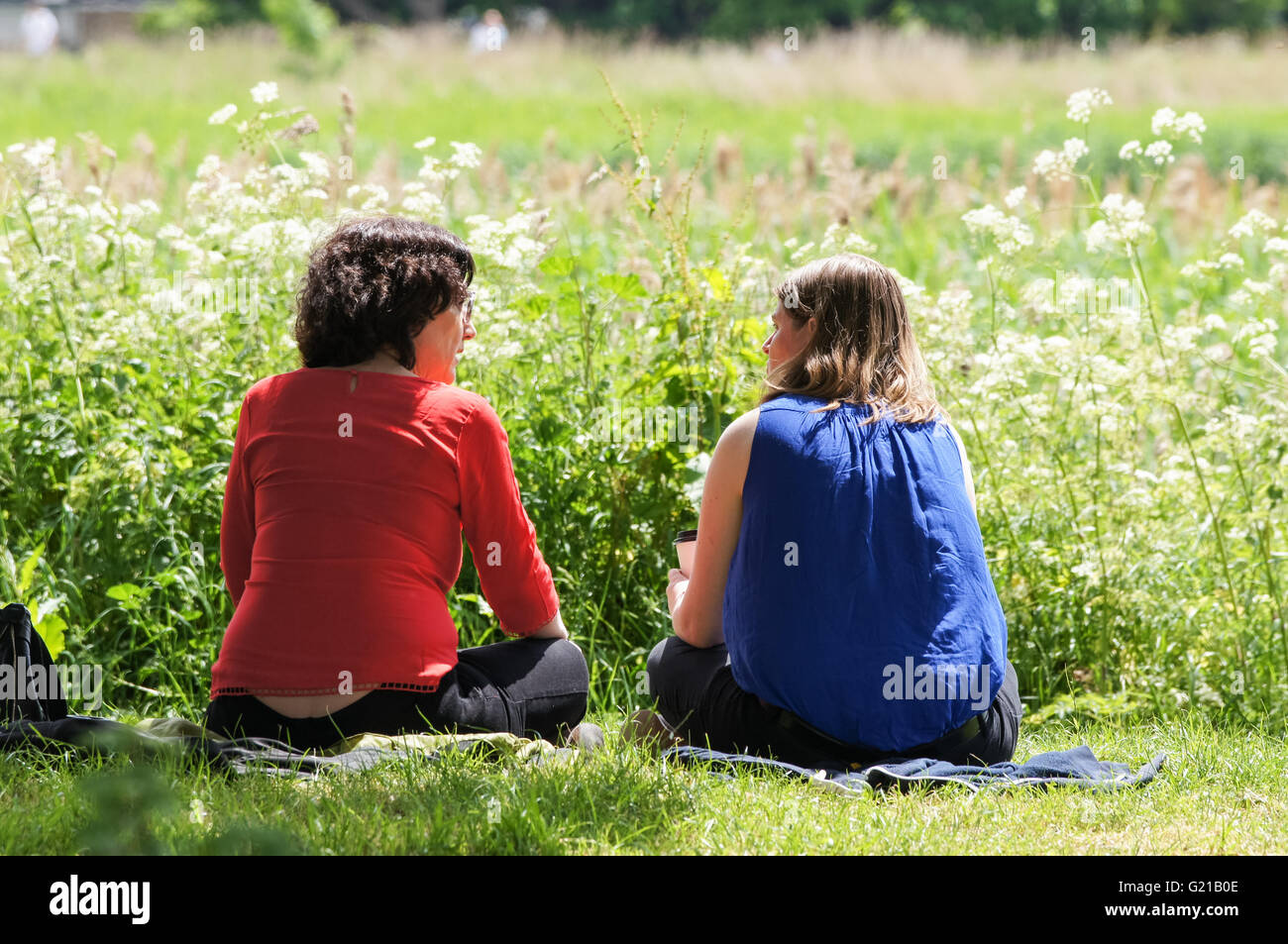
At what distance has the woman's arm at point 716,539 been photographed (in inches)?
125

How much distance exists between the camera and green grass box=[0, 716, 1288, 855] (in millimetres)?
2633

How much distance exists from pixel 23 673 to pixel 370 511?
40.6 inches

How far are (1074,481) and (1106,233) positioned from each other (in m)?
0.77

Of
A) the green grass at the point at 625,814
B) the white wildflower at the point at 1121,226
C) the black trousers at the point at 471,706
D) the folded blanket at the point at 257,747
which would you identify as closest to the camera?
the green grass at the point at 625,814

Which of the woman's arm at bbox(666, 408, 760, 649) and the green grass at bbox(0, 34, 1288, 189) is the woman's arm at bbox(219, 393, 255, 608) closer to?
the woman's arm at bbox(666, 408, 760, 649)

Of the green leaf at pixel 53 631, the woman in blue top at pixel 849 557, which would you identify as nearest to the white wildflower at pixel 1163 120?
the woman in blue top at pixel 849 557

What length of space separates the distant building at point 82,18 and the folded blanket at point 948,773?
42.6 m

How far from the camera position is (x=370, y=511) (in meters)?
2.98

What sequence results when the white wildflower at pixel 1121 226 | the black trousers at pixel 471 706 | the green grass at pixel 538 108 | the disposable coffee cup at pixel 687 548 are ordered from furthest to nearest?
the green grass at pixel 538 108
the white wildflower at pixel 1121 226
the disposable coffee cup at pixel 687 548
the black trousers at pixel 471 706

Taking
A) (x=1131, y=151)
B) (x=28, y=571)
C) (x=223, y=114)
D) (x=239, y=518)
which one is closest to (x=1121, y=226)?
(x=1131, y=151)

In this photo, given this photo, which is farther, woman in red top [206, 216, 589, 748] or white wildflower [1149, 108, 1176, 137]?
white wildflower [1149, 108, 1176, 137]

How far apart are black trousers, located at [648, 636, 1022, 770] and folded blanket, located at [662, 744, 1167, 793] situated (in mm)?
46
